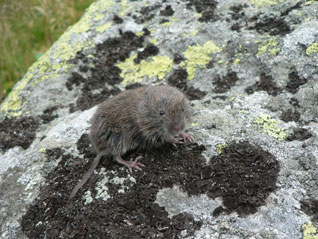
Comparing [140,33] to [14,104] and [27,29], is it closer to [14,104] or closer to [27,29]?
[14,104]

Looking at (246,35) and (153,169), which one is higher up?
(246,35)

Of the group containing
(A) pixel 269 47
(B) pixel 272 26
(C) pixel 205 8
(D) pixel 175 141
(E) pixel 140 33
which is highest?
(C) pixel 205 8

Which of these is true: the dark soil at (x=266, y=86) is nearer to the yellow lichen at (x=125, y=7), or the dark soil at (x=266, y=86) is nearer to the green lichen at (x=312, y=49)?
the green lichen at (x=312, y=49)

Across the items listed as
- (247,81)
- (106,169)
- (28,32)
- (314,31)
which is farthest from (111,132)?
(28,32)

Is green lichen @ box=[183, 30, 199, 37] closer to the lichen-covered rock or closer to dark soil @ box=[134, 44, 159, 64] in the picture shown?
the lichen-covered rock

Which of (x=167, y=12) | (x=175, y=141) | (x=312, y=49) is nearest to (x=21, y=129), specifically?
(x=175, y=141)

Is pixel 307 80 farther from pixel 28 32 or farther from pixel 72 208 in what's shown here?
pixel 28 32

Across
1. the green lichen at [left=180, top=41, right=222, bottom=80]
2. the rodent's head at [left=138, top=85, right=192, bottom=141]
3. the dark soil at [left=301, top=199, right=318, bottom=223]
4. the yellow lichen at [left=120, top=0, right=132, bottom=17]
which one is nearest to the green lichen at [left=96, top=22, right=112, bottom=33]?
the yellow lichen at [left=120, top=0, right=132, bottom=17]
